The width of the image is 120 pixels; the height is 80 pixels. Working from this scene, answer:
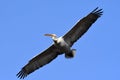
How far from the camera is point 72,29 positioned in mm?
35812

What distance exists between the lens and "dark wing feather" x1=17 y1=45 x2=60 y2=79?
3622cm

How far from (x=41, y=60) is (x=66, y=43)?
5.71 ft

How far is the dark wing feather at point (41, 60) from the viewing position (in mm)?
36219

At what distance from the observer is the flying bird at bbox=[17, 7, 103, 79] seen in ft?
116

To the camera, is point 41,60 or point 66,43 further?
point 41,60

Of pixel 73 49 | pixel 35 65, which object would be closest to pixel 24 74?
pixel 35 65

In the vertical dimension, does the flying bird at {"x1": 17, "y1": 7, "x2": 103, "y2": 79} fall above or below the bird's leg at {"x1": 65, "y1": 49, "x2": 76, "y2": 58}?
above

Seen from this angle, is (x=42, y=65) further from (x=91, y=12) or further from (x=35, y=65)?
(x=91, y=12)

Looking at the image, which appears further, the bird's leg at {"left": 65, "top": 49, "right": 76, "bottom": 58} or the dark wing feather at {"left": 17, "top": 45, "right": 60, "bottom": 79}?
the dark wing feather at {"left": 17, "top": 45, "right": 60, "bottom": 79}

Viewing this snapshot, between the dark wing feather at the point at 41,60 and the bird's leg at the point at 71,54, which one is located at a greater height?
the dark wing feather at the point at 41,60

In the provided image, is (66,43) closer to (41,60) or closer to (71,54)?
(71,54)

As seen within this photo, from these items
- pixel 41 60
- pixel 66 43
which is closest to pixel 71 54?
pixel 66 43

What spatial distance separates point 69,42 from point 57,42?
680 millimetres

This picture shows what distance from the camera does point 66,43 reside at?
35.6 meters
